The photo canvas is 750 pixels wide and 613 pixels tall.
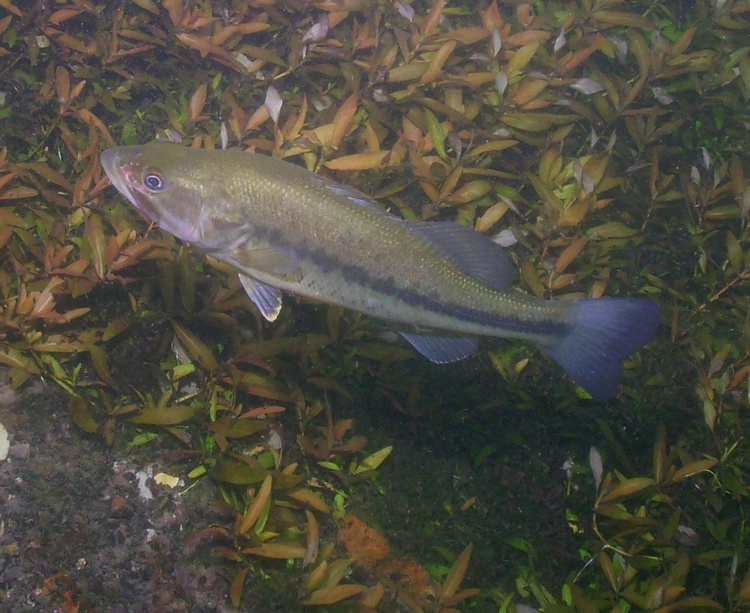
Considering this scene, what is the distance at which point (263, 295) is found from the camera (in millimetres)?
3371

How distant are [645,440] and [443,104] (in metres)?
3.41

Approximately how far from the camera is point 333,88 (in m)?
5.54

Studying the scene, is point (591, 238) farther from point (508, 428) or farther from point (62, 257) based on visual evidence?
point (62, 257)

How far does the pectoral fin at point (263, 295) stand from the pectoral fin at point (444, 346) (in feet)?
2.91

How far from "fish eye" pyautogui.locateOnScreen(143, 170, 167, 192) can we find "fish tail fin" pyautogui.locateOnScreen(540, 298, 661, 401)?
8.37 ft

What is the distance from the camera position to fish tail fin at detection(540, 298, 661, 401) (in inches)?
132

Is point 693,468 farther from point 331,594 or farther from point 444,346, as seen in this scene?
point 331,594

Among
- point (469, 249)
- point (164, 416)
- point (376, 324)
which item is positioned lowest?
point (164, 416)

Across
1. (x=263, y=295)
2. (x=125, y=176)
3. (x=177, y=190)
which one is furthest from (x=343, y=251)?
(x=125, y=176)

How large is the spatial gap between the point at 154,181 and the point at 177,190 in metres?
0.14

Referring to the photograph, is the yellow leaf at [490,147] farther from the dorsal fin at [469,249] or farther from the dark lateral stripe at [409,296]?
the dark lateral stripe at [409,296]

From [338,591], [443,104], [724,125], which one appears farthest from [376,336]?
[724,125]

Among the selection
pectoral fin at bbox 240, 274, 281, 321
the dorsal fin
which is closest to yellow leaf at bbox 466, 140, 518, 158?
the dorsal fin

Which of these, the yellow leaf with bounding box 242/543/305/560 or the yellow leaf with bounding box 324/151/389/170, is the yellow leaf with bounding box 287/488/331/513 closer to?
the yellow leaf with bounding box 242/543/305/560
